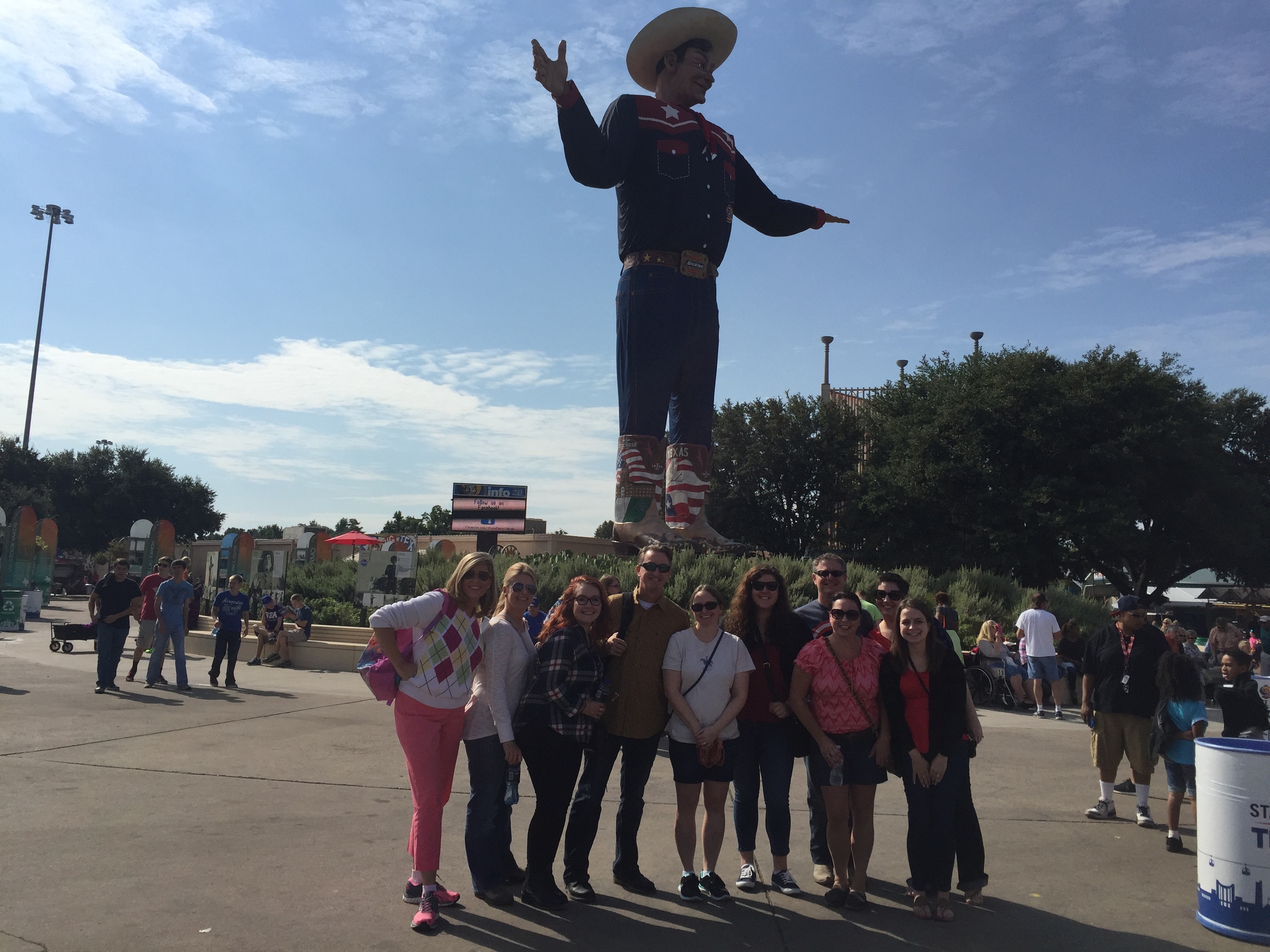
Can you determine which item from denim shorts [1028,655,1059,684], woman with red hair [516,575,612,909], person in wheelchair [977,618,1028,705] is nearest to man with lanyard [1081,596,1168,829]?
woman with red hair [516,575,612,909]

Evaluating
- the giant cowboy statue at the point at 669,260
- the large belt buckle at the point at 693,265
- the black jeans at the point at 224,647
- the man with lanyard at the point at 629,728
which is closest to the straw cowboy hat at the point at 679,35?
the giant cowboy statue at the point at 669,260

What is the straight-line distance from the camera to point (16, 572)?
25719 mm

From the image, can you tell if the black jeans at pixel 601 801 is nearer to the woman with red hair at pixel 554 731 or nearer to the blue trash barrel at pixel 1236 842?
the woman with red hair at pixel 554 731

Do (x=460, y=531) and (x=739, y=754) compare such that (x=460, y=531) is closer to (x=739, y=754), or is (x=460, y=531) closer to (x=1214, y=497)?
(x=739, y=754)

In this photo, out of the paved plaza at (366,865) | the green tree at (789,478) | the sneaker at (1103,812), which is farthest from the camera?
the green tree at (789,478)

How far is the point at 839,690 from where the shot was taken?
4492mm

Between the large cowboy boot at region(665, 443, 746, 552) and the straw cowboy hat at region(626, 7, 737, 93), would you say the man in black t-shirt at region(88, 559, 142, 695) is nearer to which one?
the large cowboy boot at region(665, 443, 746, 552)

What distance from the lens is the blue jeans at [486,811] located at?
4309 mm

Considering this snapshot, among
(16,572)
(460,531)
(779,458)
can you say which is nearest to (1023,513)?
(779,458)

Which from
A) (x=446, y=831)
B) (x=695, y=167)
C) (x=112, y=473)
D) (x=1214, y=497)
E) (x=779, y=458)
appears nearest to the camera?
(x=446, y=831)

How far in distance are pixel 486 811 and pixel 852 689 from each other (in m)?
1.80

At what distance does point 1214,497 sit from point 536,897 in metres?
29.2

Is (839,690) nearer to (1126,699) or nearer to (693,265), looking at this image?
(1126,699)

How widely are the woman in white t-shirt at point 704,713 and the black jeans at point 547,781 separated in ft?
1.71
